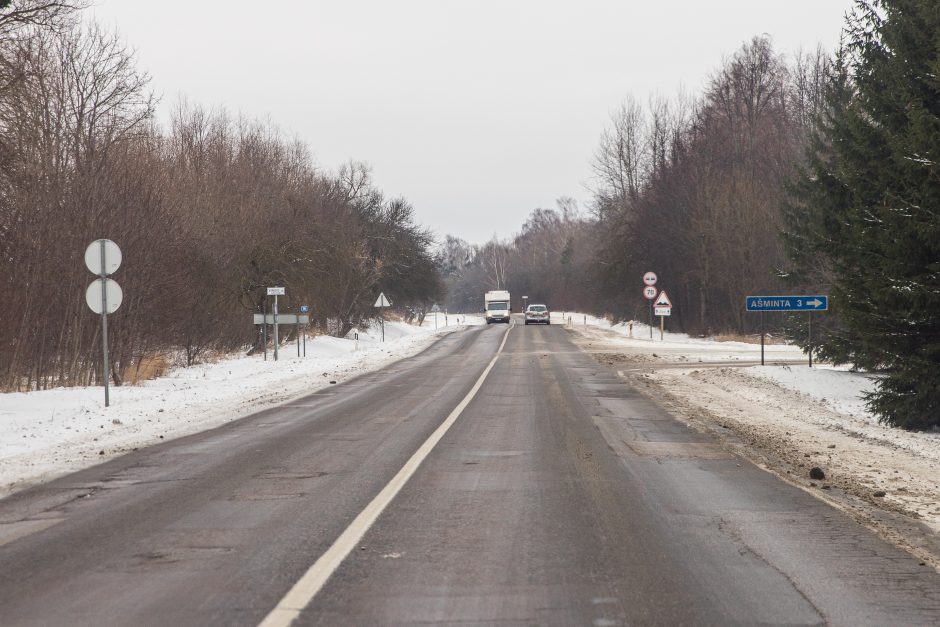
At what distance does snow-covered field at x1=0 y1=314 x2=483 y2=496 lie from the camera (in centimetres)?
1010

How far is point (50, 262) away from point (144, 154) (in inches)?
494

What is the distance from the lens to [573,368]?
25.5 metres

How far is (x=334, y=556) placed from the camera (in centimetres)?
551

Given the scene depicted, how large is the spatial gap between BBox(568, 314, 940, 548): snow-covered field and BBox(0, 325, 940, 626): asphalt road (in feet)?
2.71

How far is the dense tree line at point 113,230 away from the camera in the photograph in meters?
18.1

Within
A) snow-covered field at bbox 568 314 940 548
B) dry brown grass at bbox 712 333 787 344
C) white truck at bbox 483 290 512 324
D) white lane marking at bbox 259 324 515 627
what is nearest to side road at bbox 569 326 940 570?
snow-covered field at bbox 568 314 940 548

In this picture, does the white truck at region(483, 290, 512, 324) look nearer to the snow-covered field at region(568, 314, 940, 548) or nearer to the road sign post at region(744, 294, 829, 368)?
the snow-covered field at region(568, 314, 940, 548)

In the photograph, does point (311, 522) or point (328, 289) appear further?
point (328, 289)

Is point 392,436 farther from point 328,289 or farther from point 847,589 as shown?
point 328,289

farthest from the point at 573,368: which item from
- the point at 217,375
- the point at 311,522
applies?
the point at 311,522

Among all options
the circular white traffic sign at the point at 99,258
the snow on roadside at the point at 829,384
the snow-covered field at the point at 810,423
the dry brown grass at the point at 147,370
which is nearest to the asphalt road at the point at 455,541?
the snow-covered field at the point at 810,423

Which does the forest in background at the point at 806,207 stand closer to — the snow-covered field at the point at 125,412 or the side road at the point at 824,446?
the side road at the point at 824,446

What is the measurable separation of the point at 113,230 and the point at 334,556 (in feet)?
55.6

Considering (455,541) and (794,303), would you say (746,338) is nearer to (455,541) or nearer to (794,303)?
(794,303)
